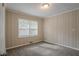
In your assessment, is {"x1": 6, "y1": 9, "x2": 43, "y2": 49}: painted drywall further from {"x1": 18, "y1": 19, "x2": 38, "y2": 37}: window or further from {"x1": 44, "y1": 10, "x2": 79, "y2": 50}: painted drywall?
{"x1": 44, "y1": 10, "x2": 79, "y2": 50}: painted drywall

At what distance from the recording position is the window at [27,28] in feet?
13.4

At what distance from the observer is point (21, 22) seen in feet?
13.5

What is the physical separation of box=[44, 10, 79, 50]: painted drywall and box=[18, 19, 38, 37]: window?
0.99 metres

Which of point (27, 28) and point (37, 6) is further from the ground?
point (37, 6)

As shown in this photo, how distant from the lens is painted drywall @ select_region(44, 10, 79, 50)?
11.2 ft

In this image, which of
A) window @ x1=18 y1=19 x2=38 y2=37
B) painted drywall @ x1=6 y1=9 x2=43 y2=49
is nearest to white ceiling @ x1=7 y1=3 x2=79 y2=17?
painted drywall @ x1=6 y1=9 x2=43 y2=49

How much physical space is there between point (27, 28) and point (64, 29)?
235 centimetres

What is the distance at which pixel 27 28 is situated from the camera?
4488mm

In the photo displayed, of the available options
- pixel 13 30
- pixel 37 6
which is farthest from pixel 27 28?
pixel 37 6

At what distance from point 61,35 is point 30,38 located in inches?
80.8

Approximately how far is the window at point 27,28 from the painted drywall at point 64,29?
3.24ft

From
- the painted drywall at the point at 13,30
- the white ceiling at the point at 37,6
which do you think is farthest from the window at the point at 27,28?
the white ceiling at the point at 37,6

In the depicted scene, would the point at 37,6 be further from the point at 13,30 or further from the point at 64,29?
the point at 64,29

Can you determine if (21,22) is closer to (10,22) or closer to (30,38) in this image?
(10,22)
